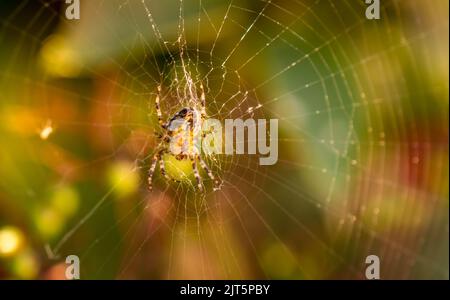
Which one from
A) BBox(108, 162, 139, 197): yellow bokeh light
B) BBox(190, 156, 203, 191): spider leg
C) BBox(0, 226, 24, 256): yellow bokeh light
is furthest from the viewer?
BBox(190, 156, 203, 191): spider leg

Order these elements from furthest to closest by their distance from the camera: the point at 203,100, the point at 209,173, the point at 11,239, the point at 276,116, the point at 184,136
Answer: the point at 184,136
the point at 209,173
the point at 203,100
the point at 276,116
the point at 11,239

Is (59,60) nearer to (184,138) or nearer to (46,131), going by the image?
(46,131)

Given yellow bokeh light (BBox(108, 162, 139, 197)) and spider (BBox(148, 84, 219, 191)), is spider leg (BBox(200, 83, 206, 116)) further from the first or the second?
yellow bokeh light (BBox(108, 162, 139, 197))

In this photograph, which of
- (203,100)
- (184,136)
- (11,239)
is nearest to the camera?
(11,239)

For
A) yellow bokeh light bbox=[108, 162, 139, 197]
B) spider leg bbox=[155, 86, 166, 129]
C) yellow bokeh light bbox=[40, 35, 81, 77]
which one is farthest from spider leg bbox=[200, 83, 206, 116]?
yellow bokeh light bbox=[40, 35, 81, 77]

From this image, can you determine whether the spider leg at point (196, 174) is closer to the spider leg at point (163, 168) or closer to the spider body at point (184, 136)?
the spider body at point (184, 136)

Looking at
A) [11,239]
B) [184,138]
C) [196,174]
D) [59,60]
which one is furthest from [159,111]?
[11,239]

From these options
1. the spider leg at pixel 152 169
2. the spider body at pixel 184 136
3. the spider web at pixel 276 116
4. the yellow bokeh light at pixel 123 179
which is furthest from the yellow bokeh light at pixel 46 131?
the spider body at pixel 184 136
